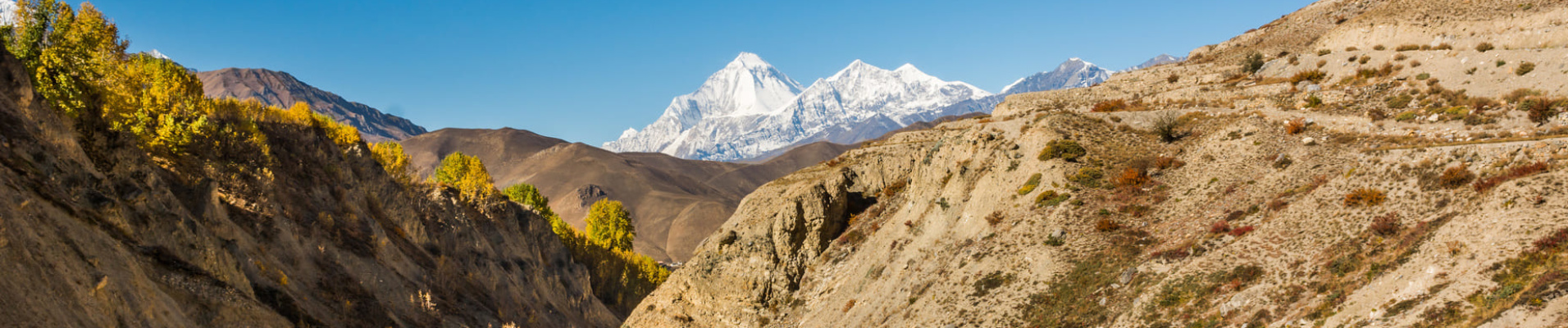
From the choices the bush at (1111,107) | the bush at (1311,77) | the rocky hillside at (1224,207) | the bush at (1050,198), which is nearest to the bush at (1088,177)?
the rocky hillside at (1224,207)

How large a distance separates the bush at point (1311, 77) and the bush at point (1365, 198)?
24843 millimetres

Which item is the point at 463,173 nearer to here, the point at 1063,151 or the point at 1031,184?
the point at 1031,184

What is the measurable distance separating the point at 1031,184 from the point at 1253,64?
30110 mm

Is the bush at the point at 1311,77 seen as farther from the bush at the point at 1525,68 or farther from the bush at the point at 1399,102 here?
the bush at the point at 1525,68

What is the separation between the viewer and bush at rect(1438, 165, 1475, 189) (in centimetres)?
2041

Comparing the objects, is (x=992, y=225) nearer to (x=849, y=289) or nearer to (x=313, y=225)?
(x=849, y=289)

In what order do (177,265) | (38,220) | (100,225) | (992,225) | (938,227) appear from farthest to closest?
(938,227), (992,225), (177,265), (100,225), (38,220)

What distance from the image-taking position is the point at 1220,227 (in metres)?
24.0

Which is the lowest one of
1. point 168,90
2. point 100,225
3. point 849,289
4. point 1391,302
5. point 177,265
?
point 849,289

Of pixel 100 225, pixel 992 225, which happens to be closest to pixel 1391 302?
pixel 992 225

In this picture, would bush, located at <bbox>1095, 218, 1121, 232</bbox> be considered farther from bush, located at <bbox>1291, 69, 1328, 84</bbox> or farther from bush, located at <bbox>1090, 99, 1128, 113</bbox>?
bush, located at <bbox>1291, 69, 1328, 84</bbox>

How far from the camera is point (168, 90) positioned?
38.6m

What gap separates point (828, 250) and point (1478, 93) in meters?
32.4

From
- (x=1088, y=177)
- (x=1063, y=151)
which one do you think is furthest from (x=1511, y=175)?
(x=1063, y=151)
